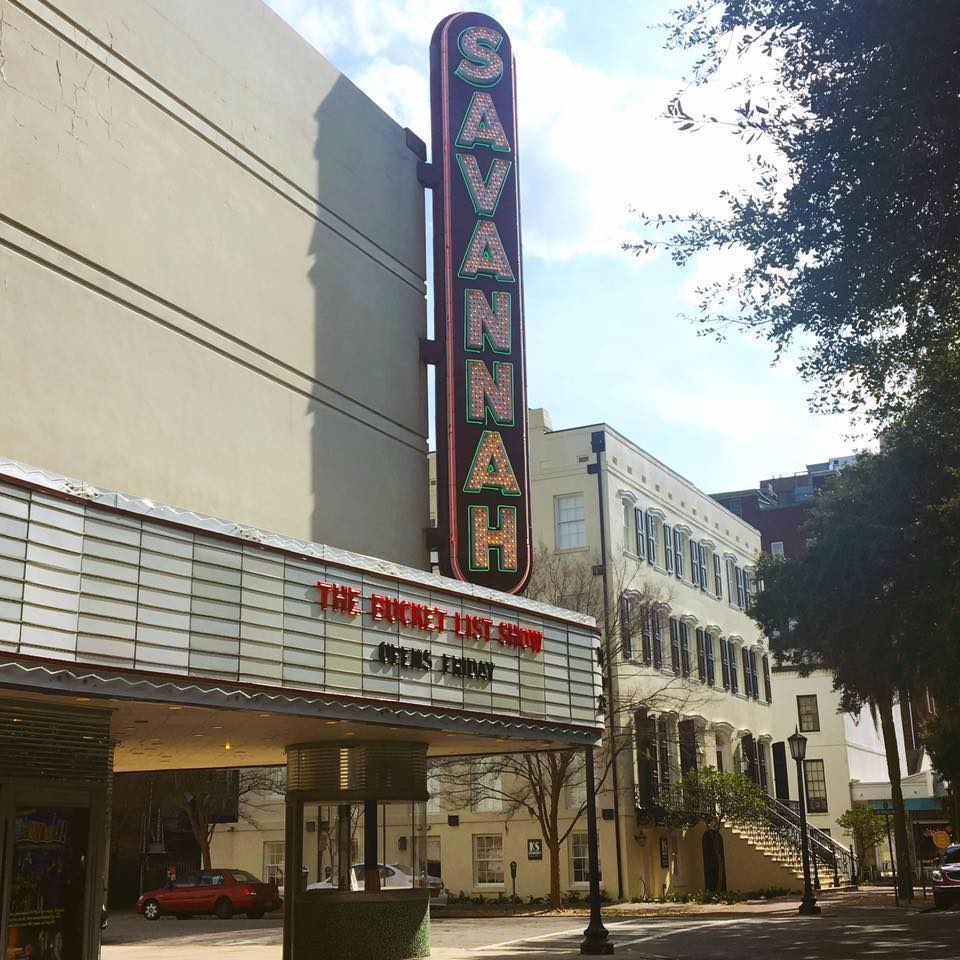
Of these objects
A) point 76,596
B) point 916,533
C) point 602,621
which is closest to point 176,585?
point 76,596

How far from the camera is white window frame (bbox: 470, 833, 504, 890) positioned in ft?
130

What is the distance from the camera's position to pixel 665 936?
2602 centimetres

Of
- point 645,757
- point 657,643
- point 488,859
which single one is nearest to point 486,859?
point 488,859

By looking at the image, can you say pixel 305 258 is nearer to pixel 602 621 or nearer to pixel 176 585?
pixel 176 585

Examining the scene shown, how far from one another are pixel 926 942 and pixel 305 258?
16.8 metres

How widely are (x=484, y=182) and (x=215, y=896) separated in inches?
975

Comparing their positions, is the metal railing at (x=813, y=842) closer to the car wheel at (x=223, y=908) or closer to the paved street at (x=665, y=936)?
the paved street at (x=665, y=936)

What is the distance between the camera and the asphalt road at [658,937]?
21.6 meters

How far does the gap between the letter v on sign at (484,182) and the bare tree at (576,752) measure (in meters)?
18.0

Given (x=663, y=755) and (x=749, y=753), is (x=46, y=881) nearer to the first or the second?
(x=663, y=755)

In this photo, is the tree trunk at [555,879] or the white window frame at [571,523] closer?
the tree trunk at [555,879]

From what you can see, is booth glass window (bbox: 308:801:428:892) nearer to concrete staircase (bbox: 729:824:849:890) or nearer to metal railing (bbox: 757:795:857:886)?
concrete staircase (bbox: 729:824:849:890)

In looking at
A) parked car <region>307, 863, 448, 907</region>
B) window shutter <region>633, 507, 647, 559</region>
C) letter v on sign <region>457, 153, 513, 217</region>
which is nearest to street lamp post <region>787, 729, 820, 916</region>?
window shutter <region>633, 507, 647, 559</region>

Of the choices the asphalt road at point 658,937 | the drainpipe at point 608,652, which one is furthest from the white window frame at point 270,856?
the drainpipe at point 608,652
